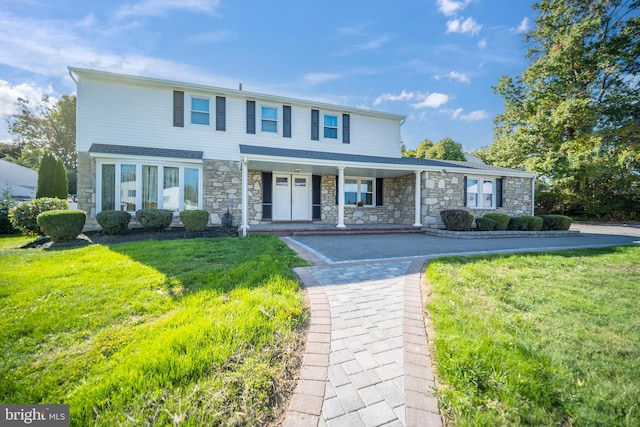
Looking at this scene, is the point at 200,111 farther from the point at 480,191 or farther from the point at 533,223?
the point at 533,223

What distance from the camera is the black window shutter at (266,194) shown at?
11.0 m

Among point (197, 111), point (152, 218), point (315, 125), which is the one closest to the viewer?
point (152, 218)

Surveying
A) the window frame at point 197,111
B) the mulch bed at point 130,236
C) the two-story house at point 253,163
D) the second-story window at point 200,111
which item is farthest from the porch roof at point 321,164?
the mulch bed at point 130,236

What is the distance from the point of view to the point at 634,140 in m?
14.2

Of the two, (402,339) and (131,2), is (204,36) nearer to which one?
(131,2)

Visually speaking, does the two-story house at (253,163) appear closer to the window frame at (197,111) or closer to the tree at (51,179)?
the window frame at (197,111)

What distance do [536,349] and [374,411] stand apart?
5.40ft

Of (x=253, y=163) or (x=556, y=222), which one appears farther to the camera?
(x=556, y=222)

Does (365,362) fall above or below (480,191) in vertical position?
below

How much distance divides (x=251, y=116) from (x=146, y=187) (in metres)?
5.06

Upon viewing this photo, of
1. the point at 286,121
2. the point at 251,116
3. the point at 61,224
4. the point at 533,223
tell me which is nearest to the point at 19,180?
the point at 61,224

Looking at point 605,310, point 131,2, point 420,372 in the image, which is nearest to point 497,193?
point 605,310

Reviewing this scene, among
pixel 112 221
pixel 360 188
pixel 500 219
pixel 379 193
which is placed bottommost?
pixel 112 221

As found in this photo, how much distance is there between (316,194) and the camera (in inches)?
460
